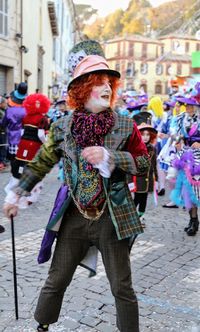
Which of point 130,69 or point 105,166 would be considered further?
point 130,69

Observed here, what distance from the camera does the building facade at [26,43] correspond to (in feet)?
54.9

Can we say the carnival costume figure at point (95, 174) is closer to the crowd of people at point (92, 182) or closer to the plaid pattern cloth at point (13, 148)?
the crowd of people at point (92, 182)

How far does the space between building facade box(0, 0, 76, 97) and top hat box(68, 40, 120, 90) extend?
46.1 ft

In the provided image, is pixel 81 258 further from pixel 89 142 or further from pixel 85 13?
pixel 85 13

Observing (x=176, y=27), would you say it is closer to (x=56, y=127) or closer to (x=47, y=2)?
(x=47, y=2)

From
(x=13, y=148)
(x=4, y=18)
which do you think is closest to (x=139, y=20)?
(x=4, y=18)

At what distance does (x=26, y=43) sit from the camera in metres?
19.2

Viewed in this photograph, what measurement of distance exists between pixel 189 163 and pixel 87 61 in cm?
325

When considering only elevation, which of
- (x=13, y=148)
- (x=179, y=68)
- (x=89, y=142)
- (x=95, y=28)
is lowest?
(x=89, y=142)

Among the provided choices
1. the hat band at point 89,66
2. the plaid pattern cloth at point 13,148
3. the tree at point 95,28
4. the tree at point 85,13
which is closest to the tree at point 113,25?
the tree at point 95,28

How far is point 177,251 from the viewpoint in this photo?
206 inches

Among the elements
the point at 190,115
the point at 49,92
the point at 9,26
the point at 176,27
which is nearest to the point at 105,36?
the point at 176,27

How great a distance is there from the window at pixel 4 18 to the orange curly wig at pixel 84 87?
14.3 meters

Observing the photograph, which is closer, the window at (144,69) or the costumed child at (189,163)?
the costumed child at (189,163)
